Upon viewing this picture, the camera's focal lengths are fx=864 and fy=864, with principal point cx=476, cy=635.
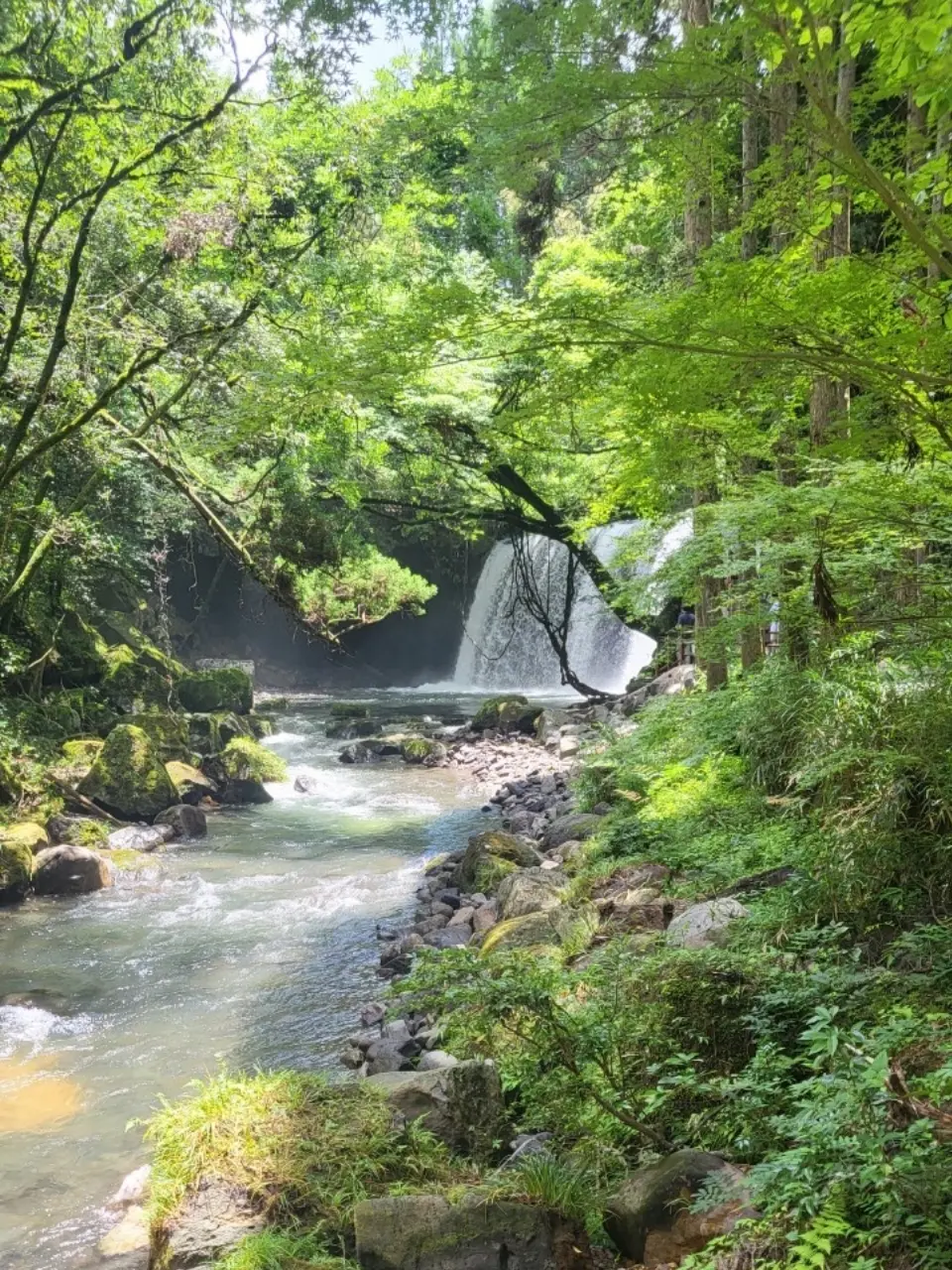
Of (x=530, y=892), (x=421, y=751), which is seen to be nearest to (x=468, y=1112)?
(x=530, y=892)

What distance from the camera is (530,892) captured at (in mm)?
7371

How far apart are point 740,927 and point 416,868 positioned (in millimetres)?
6461

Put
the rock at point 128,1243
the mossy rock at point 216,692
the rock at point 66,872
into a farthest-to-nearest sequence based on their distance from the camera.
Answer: the mossy rock at point 216,692 → the rock at point 66,872 → the rock at point 128,1243

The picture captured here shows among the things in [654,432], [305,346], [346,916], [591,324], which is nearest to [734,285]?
[591,324]

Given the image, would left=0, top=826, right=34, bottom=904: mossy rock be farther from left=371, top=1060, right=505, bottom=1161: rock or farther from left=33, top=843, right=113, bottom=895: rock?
left=371, top=1060, right=505, bottom=1161: rock

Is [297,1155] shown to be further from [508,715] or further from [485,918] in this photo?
[508,715]

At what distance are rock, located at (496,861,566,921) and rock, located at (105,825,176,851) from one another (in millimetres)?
5533

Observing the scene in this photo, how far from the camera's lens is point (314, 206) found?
447 inches

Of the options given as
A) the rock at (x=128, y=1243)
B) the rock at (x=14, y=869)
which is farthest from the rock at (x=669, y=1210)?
the rock at (x=14, y=869)

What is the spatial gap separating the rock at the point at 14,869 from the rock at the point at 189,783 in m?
3.24

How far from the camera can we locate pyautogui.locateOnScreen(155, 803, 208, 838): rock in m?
11.9

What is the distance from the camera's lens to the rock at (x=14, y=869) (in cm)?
921

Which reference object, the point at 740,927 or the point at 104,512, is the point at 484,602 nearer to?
the point at 104,512

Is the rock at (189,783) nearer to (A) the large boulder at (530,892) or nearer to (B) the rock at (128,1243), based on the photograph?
(A) the large boulder at (530,892)
